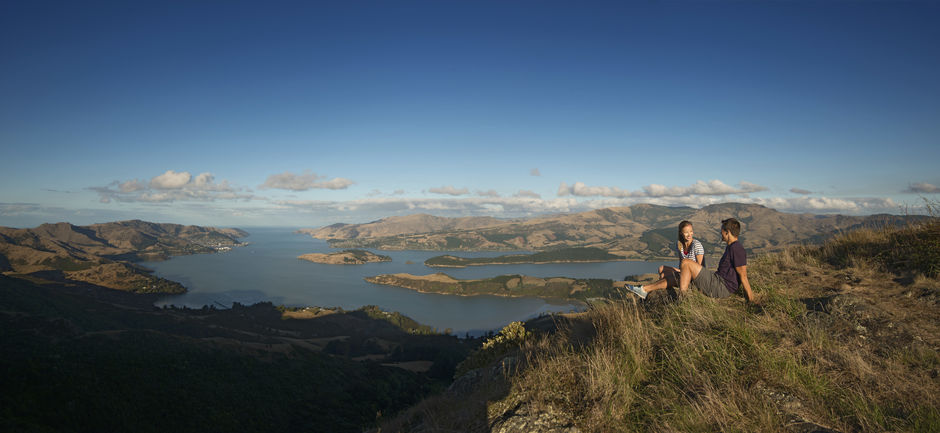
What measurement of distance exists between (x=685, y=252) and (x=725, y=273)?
0.94m

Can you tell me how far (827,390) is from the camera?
4461 millimetres

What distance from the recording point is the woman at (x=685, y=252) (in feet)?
28.4

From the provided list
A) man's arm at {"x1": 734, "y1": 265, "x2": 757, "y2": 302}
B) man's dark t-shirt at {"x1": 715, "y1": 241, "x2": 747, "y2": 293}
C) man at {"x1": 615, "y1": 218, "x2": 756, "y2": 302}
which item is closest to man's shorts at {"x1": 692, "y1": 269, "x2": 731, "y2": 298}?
man at {"x1": 615, "y1": 218, "x2": 756, "y2": 302}

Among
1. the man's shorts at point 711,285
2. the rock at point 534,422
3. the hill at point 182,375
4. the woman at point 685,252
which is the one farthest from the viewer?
the hill at point 182,375

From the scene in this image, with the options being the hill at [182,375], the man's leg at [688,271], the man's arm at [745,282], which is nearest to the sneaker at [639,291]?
the man's leg at [688,271]

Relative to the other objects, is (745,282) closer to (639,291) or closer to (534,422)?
(639,291)

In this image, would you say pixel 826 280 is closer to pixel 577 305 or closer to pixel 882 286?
pixel 882 286

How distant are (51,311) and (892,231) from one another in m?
135

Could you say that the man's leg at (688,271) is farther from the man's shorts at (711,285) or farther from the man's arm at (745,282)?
the man's arm at (745,282)

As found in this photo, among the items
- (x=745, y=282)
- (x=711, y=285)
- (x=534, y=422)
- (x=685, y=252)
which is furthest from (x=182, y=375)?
(x=745, y=282)

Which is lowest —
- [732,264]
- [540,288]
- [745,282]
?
[540,288]

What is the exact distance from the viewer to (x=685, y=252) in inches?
348

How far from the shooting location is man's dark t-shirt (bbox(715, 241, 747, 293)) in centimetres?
788

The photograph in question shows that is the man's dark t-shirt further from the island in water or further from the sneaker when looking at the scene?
the island in water
